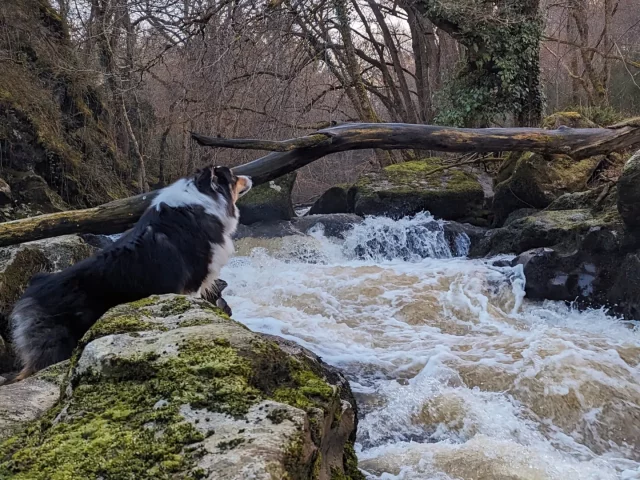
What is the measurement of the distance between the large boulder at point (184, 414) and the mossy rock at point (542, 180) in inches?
345

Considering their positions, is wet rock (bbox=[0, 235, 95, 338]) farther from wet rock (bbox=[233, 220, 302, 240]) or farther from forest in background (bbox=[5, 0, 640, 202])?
wet rock (bbox=[233, 220, 302, 240])

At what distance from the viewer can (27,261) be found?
203 inches

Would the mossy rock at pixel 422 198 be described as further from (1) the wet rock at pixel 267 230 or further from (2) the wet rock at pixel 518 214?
(1) the wet rock at pixel 267 230

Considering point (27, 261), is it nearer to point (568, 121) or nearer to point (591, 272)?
point (591, 272)

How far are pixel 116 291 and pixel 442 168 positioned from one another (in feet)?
33.3

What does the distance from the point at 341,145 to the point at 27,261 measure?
150 inches

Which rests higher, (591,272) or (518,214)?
(518,214)

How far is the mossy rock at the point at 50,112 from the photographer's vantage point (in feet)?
34.2

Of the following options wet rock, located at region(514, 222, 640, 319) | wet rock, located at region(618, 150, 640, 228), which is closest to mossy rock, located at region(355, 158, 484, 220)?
wet rock, located at region(514, 222, 640, 319)

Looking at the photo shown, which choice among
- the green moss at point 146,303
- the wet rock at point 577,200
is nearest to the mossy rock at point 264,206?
the wet rock at point 577,200

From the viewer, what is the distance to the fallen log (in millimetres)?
5961

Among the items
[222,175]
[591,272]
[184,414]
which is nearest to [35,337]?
[222,175]

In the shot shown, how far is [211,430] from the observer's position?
1.49 metres

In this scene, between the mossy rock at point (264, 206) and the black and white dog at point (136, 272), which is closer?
the black and white dog at point (136, 272)
